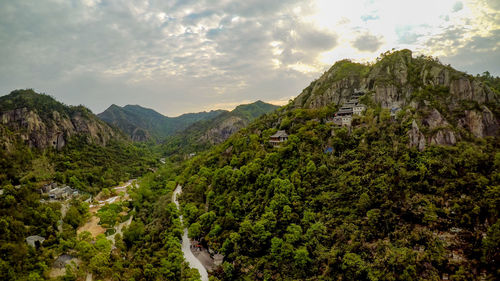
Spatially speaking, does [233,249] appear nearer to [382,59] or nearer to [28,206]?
[28,206]

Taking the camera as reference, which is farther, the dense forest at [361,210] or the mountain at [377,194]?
Result: the mountain at [377,194]

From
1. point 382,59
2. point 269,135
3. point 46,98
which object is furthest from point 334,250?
point 46,98

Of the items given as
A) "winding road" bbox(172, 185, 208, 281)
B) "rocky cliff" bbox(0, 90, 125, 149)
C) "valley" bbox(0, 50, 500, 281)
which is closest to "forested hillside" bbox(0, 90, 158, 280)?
"rocky cliff" bbox(0, 90, 125, 149)

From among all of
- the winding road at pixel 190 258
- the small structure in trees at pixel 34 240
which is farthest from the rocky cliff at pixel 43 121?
the winding road at pixel 190 258

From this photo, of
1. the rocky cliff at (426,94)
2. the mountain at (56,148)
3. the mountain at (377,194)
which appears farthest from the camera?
the mountain at (56,148)

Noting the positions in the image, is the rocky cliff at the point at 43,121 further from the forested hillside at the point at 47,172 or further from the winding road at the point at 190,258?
the winding road at the point at 190,258

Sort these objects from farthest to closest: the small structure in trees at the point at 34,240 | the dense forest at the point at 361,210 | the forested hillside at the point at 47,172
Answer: the small structure in trees at the point at 34,240 < the forested hillside at the point at 47,172 < the dense forest at the point at 361,210
